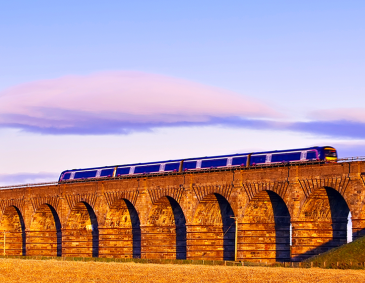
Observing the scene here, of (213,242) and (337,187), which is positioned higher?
(337,187)

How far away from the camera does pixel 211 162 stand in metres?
86.9

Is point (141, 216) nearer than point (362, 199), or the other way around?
point (362, 199)

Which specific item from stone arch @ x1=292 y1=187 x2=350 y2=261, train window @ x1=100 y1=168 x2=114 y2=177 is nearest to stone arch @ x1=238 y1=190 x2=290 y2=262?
stone arch @ x1=292 y1=187 x2=350 y2=261

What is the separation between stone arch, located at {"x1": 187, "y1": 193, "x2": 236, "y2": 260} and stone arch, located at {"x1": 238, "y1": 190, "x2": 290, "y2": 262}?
3754mm

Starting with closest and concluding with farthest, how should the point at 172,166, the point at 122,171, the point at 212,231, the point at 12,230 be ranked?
1. the point at 212,231
2. the point at 172,166
3. the point at 122,171
4. the point at 12,230

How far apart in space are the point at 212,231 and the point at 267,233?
25.1 ft

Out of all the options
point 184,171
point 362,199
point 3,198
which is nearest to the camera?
point 362,199

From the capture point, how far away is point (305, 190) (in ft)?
241

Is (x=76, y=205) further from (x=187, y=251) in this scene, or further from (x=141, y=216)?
(x=187, y=251)

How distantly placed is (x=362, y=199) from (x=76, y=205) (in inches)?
1689

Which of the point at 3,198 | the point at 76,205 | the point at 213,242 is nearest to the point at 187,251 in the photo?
the point at 213,242

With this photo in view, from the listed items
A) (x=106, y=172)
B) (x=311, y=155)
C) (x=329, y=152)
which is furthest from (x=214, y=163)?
(x=106, y=172)

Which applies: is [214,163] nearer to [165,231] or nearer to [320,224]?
[165,231]

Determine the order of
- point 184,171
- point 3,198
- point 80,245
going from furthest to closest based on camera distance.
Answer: point 3,198, point 80,245, point 184,171
